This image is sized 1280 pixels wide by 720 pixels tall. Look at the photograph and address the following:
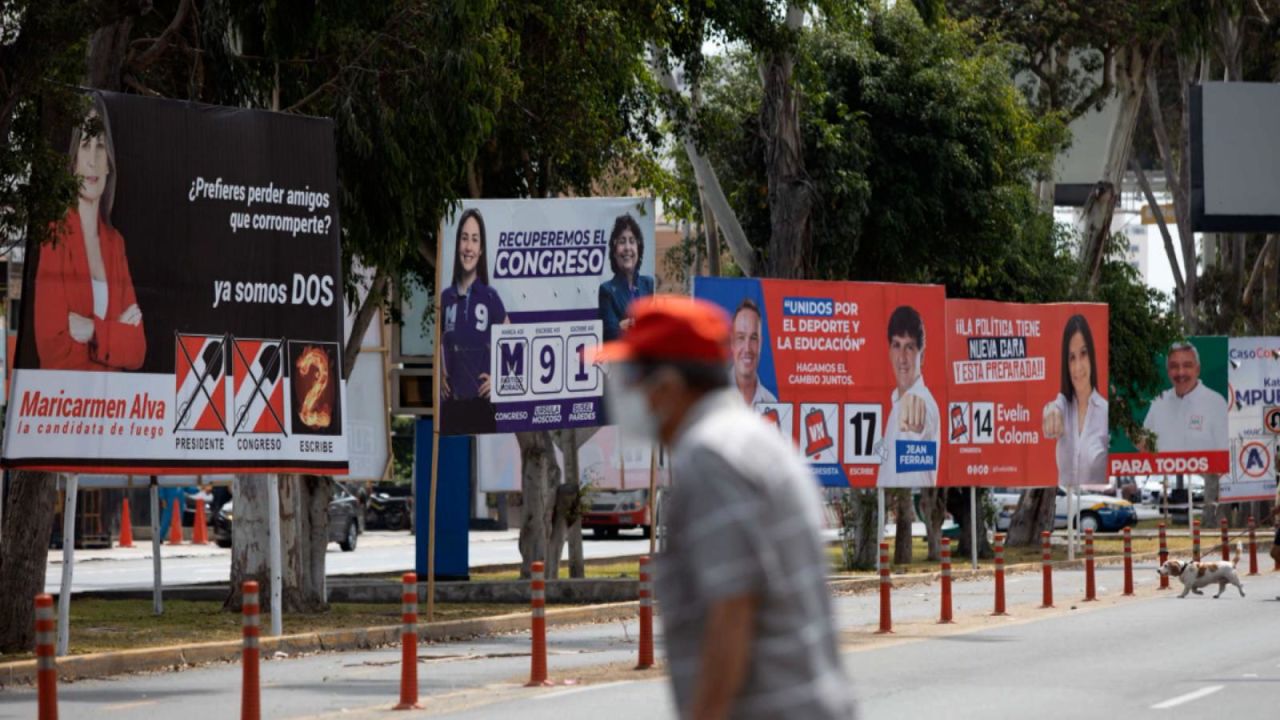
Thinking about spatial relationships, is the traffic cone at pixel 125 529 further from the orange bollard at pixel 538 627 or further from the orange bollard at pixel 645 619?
the orange bollard at pixel 538 627

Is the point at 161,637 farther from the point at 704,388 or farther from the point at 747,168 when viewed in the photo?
the point at 747,168

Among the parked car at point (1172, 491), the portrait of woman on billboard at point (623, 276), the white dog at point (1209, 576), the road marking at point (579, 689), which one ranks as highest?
the portrait of woman on billboard at point (623, 276)

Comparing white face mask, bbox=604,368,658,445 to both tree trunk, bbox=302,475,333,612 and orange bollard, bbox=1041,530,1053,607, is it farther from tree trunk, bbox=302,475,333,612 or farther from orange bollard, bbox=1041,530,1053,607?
orange bollard, bbox=1041,530,1053,607

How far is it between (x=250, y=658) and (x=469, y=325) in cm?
1079

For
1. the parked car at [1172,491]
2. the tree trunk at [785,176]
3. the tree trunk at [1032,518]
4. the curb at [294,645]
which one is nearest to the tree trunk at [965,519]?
the tree trunk at [1032,518]

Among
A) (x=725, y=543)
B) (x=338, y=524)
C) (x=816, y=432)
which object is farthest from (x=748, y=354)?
(x=725, y=543)

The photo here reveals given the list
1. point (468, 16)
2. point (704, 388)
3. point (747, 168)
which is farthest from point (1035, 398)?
point (704, 388)

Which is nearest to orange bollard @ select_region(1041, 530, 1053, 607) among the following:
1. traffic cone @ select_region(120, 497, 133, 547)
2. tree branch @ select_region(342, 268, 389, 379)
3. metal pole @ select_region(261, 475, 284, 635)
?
tree branch @ select_region(342, 268, 389, 379)

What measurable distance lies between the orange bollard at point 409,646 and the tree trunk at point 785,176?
64.5 feet

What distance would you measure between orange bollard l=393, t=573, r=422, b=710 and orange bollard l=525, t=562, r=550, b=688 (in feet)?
3.85

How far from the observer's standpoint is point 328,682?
16844mm

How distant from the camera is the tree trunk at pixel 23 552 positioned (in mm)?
18078

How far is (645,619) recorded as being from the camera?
16.7 meters

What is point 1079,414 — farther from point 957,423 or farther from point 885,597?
point 885,597
